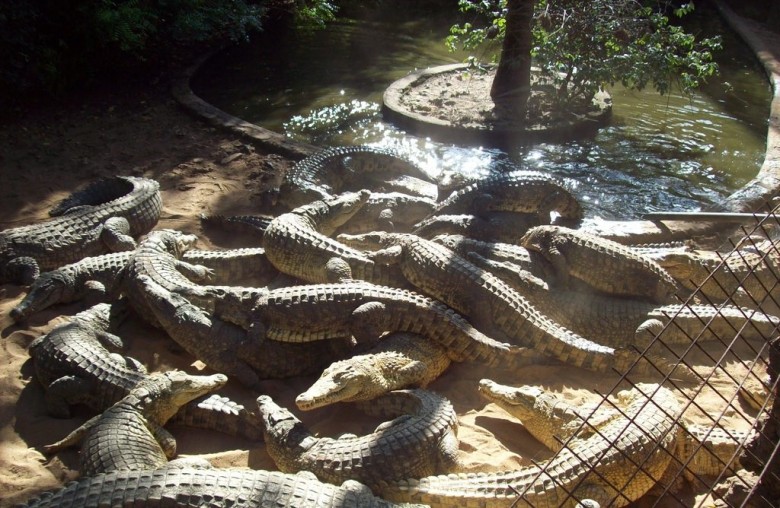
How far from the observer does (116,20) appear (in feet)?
31.3

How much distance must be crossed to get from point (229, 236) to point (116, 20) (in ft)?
16.0

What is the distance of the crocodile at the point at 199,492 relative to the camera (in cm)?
325

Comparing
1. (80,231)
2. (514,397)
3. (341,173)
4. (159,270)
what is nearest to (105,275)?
(159,270)

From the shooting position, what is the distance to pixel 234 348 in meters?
4.97

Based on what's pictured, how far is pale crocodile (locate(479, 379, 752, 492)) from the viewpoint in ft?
13.5

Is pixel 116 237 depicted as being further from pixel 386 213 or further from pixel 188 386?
pixel 386 213

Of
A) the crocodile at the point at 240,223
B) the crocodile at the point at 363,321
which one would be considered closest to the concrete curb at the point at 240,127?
the crocodile at the point at 240,223

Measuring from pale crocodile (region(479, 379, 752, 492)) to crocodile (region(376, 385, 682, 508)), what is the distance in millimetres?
162

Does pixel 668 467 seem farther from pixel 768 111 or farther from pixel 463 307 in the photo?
pixel 768 111

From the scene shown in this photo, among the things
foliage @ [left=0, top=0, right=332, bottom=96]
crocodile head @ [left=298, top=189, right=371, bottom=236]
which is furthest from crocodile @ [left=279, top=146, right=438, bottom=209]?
foliage @ [left=0, top=0, right=332, bottom=96]

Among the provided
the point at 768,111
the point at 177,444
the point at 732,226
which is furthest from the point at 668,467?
the point at 768,111

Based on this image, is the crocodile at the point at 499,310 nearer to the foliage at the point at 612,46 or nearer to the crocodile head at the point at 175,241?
the crocodile head at the point at 175,241

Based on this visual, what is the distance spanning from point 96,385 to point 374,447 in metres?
2.10

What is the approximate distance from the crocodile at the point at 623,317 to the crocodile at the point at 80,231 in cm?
370
